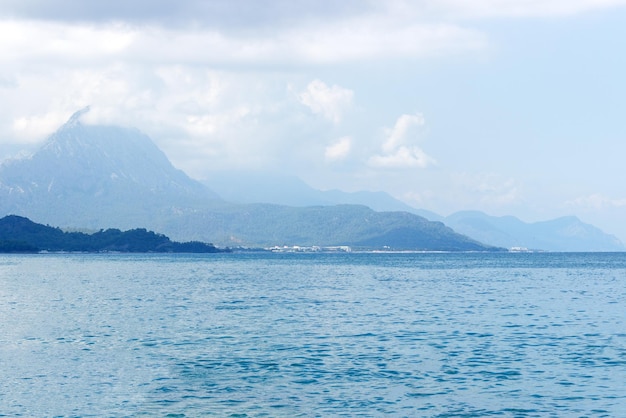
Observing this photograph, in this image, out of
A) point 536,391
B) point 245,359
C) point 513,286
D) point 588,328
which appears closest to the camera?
point 536,391

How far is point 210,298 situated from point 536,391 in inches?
2450

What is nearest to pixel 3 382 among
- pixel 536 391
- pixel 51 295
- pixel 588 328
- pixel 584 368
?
pixel 536 391

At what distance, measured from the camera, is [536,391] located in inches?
1614

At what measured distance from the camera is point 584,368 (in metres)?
46.8

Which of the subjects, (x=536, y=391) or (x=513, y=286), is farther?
(x=513, y=286)

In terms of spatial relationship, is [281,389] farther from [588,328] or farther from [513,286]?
[513,286]

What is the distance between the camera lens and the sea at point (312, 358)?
38281mm

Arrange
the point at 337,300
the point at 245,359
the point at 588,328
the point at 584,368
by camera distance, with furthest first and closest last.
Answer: the point at 337,300
the point at 588,328
the point at 245,359
the point at 584,368

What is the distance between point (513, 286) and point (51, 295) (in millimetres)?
68020

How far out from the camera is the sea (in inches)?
1507

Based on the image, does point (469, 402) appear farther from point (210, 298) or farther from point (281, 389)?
point (210, 298)

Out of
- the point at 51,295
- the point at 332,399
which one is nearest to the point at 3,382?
the point at 332,399

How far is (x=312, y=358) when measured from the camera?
5016cm

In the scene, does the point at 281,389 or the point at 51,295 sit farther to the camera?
the point at 51,295
